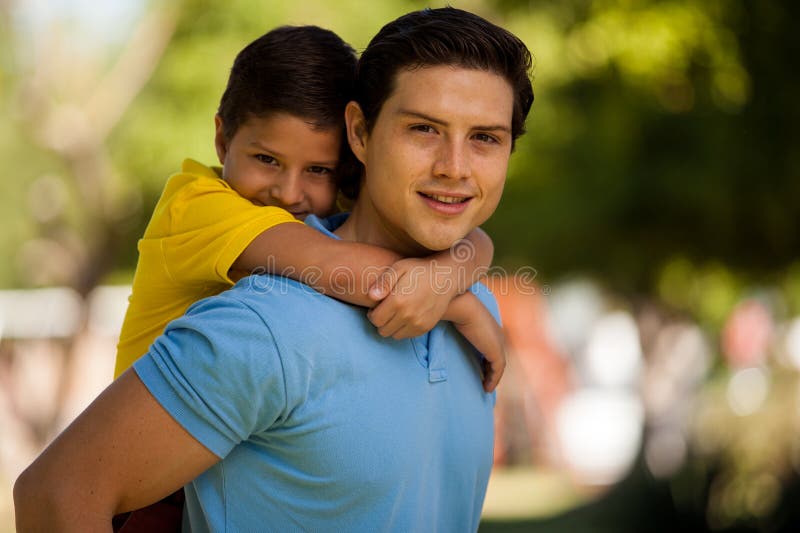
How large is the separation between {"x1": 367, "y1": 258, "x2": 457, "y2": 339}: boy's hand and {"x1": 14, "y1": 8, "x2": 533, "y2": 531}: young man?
4 cm

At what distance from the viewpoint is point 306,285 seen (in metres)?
2.12

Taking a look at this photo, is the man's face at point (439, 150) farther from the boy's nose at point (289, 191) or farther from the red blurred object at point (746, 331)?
the red blurred object at point (746, 331)


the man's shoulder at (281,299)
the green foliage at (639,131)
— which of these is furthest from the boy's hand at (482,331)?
the green foliage at (639,131)

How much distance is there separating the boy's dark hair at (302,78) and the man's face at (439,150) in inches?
14.8

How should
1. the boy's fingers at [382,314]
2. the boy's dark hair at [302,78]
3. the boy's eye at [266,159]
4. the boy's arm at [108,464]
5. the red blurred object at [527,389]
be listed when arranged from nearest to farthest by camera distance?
the boy's arm at [108,464], the boy's fingers at [382,314], the boy's dark hair at [302,78], the boy's eye at [266,159], the red blurred object at [527,389]

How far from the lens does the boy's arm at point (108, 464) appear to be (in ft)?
6.06

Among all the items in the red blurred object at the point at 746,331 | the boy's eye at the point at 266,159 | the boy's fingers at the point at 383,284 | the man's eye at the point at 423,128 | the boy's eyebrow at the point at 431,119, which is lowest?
the red blurred object at the point at 746,331

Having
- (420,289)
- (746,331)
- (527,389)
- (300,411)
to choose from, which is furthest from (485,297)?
(527,389)

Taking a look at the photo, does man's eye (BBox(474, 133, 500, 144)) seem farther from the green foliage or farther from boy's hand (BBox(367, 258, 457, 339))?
the green foliage

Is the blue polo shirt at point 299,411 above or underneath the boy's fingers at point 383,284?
underneath

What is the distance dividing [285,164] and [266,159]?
0.09m

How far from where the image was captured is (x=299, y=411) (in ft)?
6.31

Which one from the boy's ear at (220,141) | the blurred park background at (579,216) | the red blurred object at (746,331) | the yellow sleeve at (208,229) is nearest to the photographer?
the yellow sleeve at (208,229)

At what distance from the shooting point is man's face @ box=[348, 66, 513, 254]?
7.21ft
